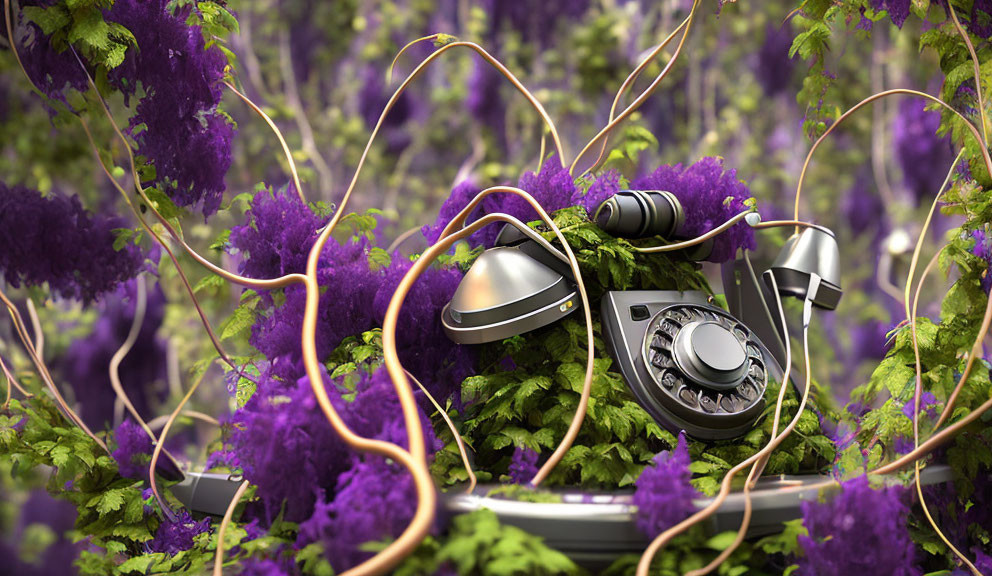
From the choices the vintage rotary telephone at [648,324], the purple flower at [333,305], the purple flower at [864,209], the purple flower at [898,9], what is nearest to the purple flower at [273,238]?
the purple flower at [333,305]

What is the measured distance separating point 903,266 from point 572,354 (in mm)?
3176

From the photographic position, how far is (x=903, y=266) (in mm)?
3604

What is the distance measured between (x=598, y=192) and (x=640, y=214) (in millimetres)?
123

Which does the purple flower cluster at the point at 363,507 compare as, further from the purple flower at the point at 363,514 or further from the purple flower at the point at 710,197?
the purple flower at the point at 710,197

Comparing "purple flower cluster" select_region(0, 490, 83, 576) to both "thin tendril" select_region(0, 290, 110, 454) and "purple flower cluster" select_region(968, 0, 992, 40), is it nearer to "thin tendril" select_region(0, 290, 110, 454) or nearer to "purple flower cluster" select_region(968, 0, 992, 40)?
"thin tendril" select_region(0, 290, 110, 454)

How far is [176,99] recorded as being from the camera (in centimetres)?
113

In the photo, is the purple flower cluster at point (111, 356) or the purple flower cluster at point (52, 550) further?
the purple flower cluster at point (111, 356)

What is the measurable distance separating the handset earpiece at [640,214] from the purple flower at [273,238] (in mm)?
445

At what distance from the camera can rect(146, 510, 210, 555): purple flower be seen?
3.56ft

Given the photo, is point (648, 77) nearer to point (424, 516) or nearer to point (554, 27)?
point (554, 27)

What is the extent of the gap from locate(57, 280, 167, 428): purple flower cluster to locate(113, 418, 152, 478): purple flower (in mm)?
1690

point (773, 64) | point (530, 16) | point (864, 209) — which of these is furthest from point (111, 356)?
point (864, 209)

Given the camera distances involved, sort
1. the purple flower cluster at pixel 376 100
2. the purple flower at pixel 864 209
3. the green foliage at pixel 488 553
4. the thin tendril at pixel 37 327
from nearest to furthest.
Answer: the green foliage at pixel 488 553 < the thin tendril at pixel 37 327 < the purple flower cluster at pixel 376 100 < the purple flower at pixel 864 209

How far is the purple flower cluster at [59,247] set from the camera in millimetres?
1337
